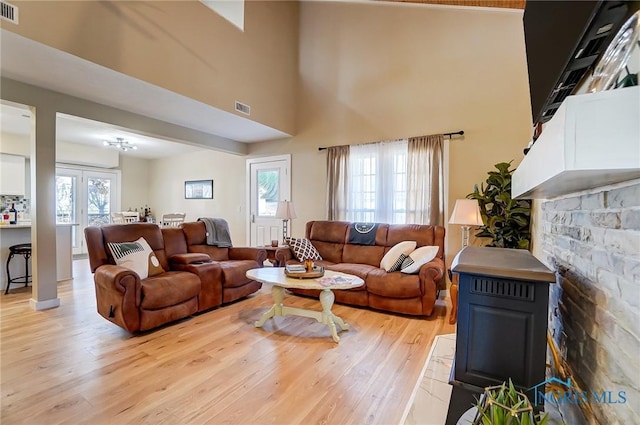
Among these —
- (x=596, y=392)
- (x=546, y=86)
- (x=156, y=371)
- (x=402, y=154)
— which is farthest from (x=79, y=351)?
(x=402, y=154)

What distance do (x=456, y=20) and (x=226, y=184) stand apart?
5.28 meters

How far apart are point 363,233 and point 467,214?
141cm

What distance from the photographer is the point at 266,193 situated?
5770mm

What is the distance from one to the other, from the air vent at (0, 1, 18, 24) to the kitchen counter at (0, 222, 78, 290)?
3.05 m

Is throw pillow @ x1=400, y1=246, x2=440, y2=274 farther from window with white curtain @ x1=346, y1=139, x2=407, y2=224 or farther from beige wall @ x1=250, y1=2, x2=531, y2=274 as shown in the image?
window with white curtain @ x1=346, y1=139, x2=407, y2=224

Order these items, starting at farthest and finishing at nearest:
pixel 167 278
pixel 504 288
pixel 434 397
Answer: pixel 167 278
pixel 434 397
pixel 504 288

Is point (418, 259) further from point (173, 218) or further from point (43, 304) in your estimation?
point (173, 218)

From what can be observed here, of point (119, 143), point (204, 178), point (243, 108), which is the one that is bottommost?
point (204, 178)

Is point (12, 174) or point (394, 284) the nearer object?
point (394, 284)

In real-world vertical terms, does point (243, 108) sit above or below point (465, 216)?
above

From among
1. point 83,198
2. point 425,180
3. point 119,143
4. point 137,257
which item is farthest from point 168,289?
point 83,198

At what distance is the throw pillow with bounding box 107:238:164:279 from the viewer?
2918mm

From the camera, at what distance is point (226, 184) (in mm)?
6812

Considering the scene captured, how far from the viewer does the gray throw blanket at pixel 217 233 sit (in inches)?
159
